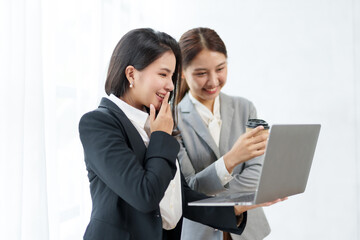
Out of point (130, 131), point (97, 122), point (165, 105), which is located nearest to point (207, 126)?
point (165, 105)

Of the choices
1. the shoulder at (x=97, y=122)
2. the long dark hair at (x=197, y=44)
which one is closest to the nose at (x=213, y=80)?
the long dark hair at (x=197, y=44)

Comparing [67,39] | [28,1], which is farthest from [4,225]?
[67,39]

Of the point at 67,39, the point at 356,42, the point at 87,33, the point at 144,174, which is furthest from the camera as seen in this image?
the point at 356,42

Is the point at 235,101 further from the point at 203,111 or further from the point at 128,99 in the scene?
the point at 128,99

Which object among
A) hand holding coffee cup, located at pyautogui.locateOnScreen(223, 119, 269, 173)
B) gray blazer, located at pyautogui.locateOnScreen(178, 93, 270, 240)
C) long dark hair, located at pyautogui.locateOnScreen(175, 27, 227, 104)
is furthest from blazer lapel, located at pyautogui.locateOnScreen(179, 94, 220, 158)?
hand holding coffee cup, located at pyautogui.locateOnScreen(223, 119, 269, 173)

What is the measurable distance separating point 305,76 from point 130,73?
93.4 inches

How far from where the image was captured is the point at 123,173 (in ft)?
3.36

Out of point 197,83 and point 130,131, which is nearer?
point 130,131

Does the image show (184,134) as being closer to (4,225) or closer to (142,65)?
(142,65)

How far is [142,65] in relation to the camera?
121 centimetres

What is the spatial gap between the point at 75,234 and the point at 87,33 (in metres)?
1.10

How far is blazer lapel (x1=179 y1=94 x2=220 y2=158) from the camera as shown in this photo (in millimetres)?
1676

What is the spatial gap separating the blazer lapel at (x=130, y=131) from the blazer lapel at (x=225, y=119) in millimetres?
615

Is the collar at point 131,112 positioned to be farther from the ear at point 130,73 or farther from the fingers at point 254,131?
the fingers at point 254,131
